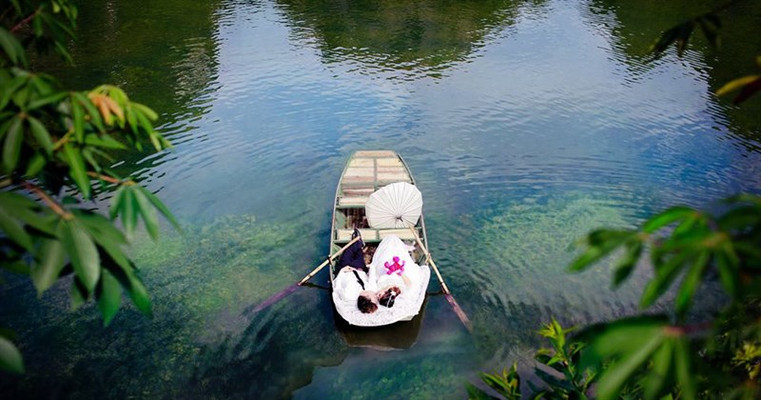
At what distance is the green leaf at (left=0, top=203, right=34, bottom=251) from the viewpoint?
224 cm

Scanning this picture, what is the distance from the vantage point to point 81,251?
249 cm

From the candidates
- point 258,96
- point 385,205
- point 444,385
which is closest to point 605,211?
point 385,205

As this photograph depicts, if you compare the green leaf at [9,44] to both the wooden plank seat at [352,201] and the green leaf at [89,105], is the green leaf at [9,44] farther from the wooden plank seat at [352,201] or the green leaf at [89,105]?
the wooden plank seat at [352,201]

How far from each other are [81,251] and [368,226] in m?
13.2

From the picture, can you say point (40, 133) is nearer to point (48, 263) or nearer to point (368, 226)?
point (48, 263)

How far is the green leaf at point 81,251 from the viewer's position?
7.97 ft

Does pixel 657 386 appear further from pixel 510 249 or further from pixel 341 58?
pixel 341 58

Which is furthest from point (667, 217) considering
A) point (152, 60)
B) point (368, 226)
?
point (152, 60)

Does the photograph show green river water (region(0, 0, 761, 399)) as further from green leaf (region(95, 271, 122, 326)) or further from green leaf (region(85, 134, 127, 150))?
green leaf (region(85, 134, 127, 150))

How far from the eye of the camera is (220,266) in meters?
14.6

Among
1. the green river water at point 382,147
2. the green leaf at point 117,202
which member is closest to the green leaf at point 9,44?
the green leaf at point 117,202

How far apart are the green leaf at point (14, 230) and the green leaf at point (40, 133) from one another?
0.62 meters

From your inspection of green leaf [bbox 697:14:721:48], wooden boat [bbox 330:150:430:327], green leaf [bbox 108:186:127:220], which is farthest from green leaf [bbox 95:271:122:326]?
wooden boat [bbox 330:150:430:327]

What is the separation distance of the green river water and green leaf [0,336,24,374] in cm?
118
